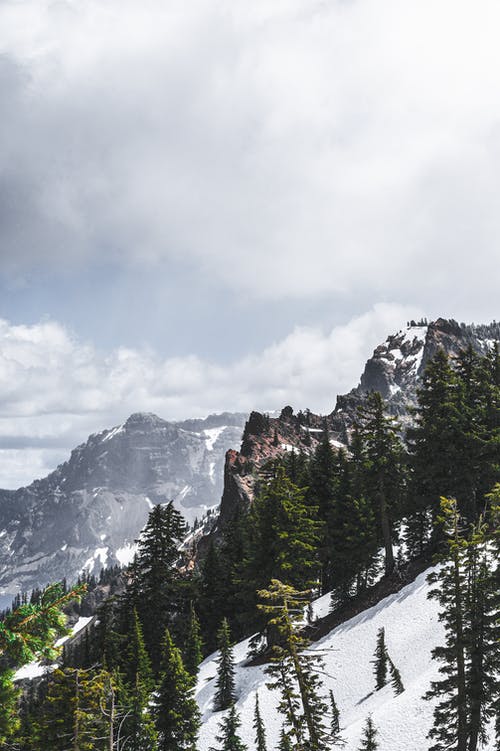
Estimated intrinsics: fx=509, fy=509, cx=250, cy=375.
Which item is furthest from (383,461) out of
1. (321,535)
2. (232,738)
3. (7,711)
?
(7,711)

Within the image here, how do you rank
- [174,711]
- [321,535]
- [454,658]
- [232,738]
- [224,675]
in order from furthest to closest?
[321,535], [224,675], [232,738], [174,711], [454,658]

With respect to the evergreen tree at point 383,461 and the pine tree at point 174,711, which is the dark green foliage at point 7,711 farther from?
the evergreen tree at point 383,461

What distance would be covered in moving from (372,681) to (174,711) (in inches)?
475

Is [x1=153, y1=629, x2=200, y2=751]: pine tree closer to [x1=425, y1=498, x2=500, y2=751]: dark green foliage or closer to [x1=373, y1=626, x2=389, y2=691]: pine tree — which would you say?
[x1=373, y1=626, x2=389, y2=691]: pine tree

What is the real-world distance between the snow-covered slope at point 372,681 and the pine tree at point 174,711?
509cm

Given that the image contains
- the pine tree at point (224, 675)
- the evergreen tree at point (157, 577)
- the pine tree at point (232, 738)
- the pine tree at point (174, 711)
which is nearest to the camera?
the pine tree at point (174, 711)

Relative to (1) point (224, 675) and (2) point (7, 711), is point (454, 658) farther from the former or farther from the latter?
(1) point (224, 675)

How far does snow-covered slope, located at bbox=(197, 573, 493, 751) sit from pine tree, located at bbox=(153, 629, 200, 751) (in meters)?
5.09

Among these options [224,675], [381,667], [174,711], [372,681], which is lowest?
[372,681]

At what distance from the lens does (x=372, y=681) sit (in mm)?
30406

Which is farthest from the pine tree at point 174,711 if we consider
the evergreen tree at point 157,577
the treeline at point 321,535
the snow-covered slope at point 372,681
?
the evergreen tree at point 157,577

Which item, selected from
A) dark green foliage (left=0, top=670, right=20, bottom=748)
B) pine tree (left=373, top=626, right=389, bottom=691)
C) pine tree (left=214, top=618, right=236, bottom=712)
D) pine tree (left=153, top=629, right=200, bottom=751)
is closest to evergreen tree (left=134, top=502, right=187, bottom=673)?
pine tree (left=214, top=618, right=236, bottom=712)

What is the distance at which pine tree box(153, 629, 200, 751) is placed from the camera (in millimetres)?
26000

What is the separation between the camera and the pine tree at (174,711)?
26000 millimetres
